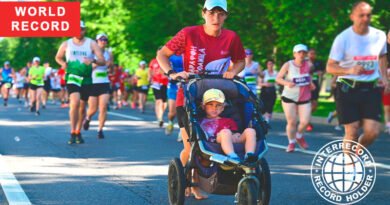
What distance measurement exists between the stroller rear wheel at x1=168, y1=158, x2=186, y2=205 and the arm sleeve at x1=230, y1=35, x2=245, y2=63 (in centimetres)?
132

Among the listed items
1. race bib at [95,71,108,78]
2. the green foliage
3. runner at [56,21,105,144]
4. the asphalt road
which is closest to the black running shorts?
the asphalt road

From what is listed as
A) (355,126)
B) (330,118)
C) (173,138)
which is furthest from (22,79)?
(355,126)

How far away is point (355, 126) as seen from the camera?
890cm

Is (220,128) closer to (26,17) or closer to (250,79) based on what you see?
(250,79)

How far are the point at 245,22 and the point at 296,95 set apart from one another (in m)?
22.5

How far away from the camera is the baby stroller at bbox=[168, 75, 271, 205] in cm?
683

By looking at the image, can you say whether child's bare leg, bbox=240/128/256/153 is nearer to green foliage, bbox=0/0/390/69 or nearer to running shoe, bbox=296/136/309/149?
running shoe, bbox=296/136/309/149

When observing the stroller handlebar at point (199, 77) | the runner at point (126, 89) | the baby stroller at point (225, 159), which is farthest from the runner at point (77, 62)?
the runner at point (126, 89)

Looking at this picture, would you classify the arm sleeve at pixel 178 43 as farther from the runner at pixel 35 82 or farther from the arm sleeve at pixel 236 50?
the runner at pixel 35 82

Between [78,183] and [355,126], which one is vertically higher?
[355,126]

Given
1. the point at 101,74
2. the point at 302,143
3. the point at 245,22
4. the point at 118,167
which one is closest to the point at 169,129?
the point at 101,74

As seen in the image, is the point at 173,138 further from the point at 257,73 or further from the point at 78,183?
the point at 78,183

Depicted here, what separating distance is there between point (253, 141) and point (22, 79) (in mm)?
33976

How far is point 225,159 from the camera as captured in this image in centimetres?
692
